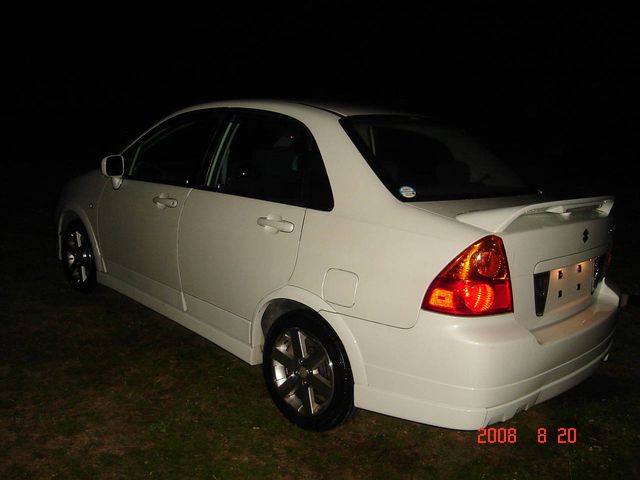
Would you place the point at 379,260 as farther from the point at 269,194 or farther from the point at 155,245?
the point at 155,245

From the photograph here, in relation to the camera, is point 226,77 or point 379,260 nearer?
point 379,260

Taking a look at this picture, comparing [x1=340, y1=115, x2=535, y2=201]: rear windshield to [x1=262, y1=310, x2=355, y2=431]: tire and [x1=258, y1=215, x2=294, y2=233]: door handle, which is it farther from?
[x1=262, y1=310, x2=355, y2=431]: tire

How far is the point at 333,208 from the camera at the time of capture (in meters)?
3.09

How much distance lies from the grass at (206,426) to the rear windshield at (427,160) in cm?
131

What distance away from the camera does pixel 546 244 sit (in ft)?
9.36

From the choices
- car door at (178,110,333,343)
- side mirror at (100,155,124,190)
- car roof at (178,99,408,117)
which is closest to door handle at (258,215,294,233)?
car door at (178,110,333,343)

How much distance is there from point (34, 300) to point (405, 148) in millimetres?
3441

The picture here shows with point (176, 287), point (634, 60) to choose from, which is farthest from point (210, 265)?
point (634, 60)

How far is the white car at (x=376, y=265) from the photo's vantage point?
2707mm

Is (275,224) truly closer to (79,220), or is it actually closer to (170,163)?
(170,163)

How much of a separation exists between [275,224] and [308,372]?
2.58 ft

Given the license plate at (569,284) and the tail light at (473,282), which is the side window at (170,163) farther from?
the license plate at (569,284)
